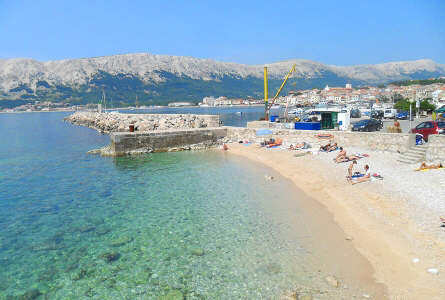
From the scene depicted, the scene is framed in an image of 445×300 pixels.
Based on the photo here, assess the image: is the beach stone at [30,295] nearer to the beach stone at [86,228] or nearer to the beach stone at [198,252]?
the beach stone at [86,228]

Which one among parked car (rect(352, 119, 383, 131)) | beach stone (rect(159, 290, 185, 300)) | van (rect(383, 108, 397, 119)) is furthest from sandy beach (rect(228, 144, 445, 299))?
van (rect(383, 108, 397, 119))

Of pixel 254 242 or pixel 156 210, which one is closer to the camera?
pixel 254 242

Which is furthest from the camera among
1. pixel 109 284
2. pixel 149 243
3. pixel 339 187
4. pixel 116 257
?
pixel 339 187

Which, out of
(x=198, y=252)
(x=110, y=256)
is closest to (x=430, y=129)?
(x=198, y=252)

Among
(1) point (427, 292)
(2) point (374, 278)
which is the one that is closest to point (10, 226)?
(2) point (374, 278)

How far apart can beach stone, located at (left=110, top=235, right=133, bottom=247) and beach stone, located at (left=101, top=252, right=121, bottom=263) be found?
2.03ft

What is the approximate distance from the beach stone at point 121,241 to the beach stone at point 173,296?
3644 millimetres

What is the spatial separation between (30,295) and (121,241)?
10.8 feet

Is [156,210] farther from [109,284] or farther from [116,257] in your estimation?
[109,284]

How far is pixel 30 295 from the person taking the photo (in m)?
8.02

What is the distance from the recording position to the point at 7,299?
7.88 metres

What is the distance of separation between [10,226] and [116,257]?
6174 millimetres

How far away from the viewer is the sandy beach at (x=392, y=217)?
7587mm

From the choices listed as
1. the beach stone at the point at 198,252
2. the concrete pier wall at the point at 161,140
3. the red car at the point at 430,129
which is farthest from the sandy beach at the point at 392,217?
the concrete pier wall at the point at 161,140
